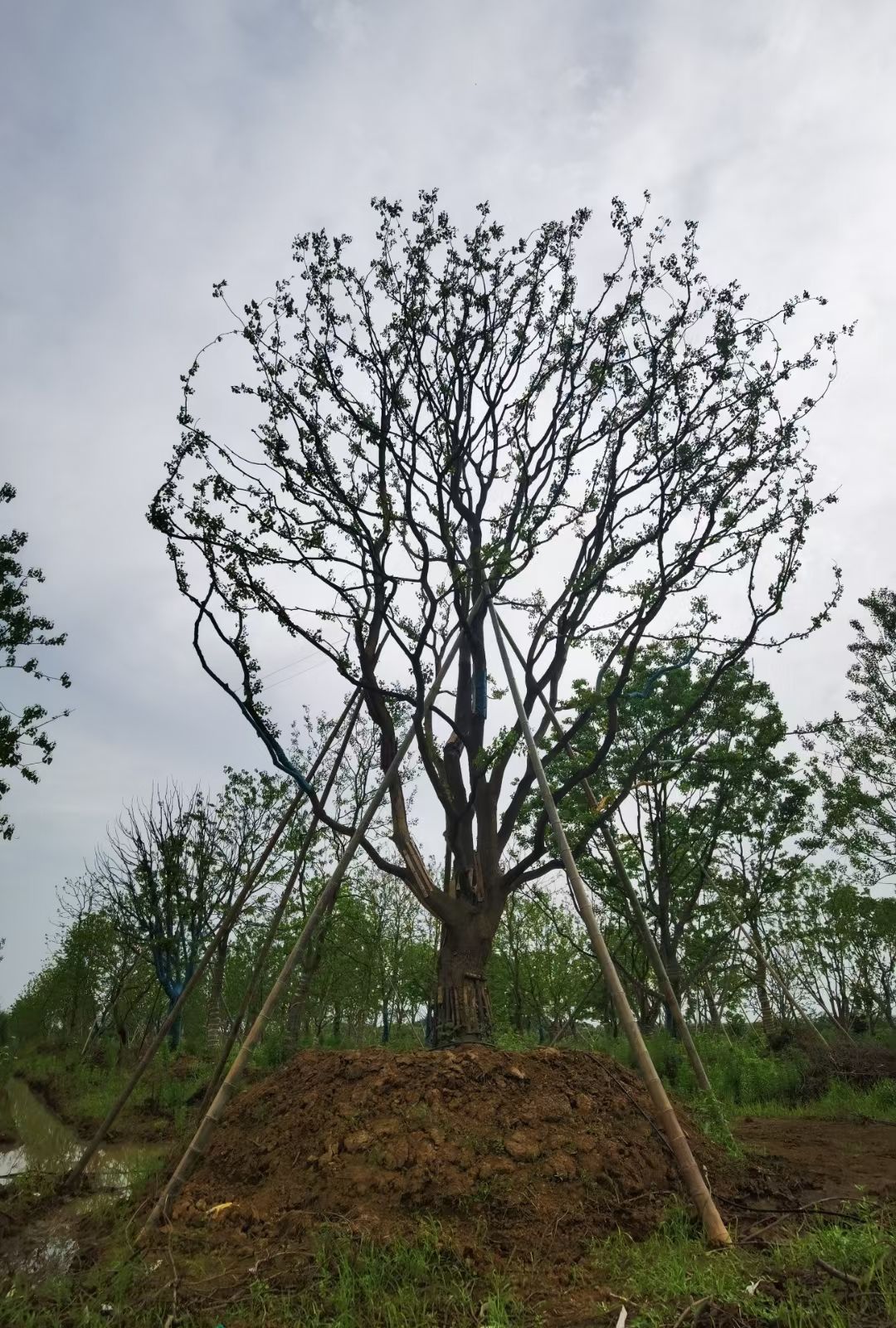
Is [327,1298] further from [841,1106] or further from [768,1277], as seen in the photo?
[841,1106]

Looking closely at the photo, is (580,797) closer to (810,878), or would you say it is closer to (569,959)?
(810,878)

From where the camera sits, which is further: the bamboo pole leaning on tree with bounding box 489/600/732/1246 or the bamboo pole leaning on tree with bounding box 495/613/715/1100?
the bamboo pole leaning on tree with bounding box 495/613/715/1100

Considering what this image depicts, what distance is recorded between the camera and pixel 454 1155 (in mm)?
5023

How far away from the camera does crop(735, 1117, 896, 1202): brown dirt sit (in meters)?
5.45

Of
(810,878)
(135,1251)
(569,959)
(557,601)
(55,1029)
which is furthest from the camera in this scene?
(55,1029)

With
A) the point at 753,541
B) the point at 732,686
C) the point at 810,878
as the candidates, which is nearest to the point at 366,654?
the point at 753,541

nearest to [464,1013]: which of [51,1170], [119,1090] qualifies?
[51,1170]

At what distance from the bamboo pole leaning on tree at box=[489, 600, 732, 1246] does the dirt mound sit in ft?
1.47

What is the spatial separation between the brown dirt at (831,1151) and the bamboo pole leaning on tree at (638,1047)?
1020 mm

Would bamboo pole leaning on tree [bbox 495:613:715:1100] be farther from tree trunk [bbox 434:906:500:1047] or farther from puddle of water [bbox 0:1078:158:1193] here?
puddle of water [bbox 0:1078:158:1193]

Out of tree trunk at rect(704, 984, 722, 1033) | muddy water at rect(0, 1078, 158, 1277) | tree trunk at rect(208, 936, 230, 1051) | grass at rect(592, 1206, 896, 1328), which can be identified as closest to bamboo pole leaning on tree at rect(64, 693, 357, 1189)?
muddy water at rect(0, 1078, 158, 1277)

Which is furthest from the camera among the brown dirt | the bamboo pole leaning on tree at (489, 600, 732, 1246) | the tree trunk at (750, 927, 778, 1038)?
the tree trunk at (750, 927, 778, 1038)

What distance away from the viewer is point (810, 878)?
74.5ft

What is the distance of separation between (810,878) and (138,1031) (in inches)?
861
